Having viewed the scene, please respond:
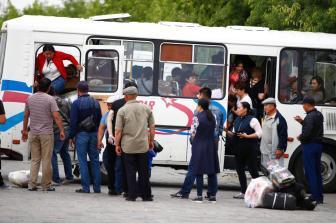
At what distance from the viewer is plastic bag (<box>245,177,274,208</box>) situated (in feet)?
62.7

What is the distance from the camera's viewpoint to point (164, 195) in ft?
69.4

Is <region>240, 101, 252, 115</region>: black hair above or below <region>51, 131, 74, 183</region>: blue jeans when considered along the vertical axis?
above

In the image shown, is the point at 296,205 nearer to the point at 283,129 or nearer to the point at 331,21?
the point at 283,129

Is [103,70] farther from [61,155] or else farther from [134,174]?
[134,174]

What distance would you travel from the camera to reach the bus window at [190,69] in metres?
23.1

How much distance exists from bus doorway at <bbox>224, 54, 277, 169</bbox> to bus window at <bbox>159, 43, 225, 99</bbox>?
0.86 feet

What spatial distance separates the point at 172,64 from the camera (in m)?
23.2

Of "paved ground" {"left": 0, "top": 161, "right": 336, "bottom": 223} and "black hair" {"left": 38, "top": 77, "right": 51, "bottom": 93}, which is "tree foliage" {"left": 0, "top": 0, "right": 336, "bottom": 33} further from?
"black hair" {"left": 38, "top": 77, "right": 51, "bottom": 93}

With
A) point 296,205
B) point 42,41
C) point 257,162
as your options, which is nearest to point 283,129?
point 257,162

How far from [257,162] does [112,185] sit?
2.78 metres

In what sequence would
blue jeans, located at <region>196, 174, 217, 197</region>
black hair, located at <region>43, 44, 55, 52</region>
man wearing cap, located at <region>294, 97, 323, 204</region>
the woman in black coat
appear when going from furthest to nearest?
black hair, located at <region>43, 44, 55, 52</region>
man wearing cap, located at <region>294, 97, 323, 204</region>
blue jeans, located at <region>196, 174, 217, 197</region>
the woman in black coat

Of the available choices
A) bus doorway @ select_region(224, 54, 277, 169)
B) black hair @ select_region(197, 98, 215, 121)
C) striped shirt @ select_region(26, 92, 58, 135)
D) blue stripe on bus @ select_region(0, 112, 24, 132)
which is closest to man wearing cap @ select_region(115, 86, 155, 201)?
black hair @ select_region(197, 98, 215, 121)

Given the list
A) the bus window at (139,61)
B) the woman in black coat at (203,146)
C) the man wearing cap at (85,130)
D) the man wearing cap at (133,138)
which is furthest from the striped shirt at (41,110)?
the bus window at (139,61)

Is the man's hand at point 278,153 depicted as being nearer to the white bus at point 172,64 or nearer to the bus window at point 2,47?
the white bus at point 172,64
